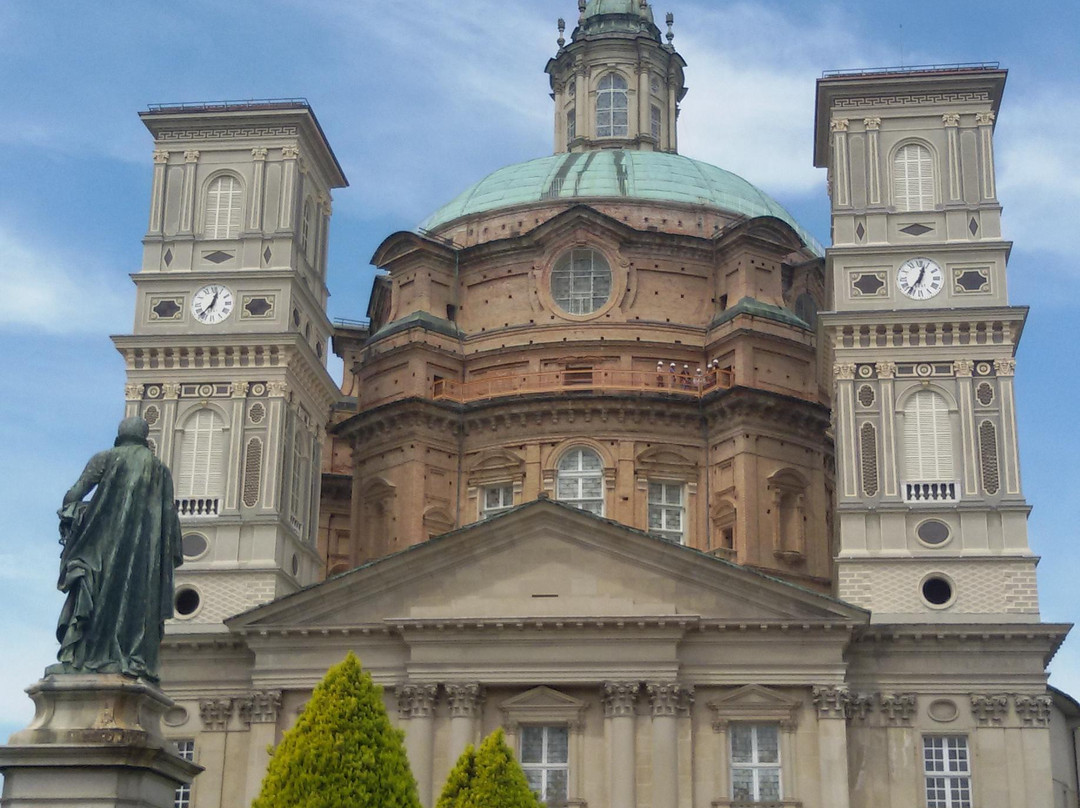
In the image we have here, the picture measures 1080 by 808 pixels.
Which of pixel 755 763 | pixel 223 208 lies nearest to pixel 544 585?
pixel 755 763

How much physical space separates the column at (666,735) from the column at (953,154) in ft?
54.5

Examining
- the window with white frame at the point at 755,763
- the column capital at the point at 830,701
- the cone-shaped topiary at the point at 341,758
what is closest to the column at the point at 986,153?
the column capital at the point at 830,701

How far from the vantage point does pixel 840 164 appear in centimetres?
4944

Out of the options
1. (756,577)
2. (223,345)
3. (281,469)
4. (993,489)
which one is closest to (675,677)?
(756,577)

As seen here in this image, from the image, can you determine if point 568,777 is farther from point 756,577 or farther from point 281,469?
point 281,469

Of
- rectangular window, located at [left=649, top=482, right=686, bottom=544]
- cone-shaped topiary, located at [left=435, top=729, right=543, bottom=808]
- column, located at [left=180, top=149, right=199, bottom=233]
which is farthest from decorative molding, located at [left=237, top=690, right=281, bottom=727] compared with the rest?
column, located at [left=180, top=149, right=199, bottom=233]

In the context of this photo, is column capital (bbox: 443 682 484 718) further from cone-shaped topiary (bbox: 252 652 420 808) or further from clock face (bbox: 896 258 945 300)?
clock face (bbox: 896 258 945 300)

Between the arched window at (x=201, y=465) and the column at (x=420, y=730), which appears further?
the arched window at (x=201, y=465)

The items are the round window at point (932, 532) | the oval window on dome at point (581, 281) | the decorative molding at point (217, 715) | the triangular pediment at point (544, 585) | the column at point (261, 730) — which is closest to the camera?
the triangular pediment at point (544, 585)

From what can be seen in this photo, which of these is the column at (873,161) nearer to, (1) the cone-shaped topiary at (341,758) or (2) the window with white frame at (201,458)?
(2) the window with white frame at (201,458)

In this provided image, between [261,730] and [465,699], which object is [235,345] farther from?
[465,699]

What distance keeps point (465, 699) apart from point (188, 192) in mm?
18647

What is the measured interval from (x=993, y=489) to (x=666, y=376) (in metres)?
12.9

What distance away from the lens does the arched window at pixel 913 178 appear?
49000 mm
